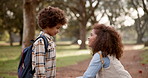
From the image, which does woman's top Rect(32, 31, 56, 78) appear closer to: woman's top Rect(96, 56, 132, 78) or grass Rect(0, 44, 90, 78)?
woman's top Rect(96, 56, 132, 78)

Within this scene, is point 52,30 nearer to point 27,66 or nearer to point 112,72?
point 27,66

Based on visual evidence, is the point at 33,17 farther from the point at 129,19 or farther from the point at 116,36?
the point at 129,19

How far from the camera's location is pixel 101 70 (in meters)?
2.58

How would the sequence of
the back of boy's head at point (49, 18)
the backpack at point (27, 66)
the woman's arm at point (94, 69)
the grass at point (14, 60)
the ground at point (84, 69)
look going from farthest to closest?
the grass at point (14, 60) < the ground at point (84, 69) < the back of boy's head at point (49, 18) < the backpack at point (27, 66) < the woman's arm at point (94, 69)

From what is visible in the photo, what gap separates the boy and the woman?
0.55 m

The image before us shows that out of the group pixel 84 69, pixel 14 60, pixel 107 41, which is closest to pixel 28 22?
pixel 14 60

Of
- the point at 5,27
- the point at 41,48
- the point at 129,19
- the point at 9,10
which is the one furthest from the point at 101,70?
the point at 129,19

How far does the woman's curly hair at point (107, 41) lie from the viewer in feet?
8.68

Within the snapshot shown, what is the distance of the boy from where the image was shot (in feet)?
8.82

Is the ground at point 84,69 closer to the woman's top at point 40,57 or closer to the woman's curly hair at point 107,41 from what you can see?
the woman's curly hair at point 107,41

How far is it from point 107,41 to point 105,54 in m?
0.17

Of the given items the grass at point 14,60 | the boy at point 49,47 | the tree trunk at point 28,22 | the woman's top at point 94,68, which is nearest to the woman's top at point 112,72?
the woman's top at point 94,68

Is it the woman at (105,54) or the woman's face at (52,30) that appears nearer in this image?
the woman at (105,54)

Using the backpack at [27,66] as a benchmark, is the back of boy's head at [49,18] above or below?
above
